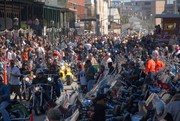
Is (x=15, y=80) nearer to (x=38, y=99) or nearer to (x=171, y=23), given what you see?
(x=38, y=99)

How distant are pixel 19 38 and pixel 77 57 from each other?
4.01 meters

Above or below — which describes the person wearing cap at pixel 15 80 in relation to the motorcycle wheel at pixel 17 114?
above

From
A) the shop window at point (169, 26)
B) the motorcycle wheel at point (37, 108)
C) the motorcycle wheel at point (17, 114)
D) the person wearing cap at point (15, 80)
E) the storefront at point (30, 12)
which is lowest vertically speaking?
the motorcycle wheel at point (37, 108)

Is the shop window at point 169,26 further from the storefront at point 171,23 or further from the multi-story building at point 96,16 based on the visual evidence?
the multi-story building at point 96,16

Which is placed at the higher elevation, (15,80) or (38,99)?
(15,80)

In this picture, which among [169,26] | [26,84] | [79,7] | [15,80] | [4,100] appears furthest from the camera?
[79,7]

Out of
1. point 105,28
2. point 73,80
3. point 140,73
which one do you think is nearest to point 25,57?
point 73,80

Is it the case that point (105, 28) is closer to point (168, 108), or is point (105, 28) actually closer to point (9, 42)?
point (9, 42)

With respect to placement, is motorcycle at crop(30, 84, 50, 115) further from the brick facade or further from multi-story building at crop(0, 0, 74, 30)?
the brick facade

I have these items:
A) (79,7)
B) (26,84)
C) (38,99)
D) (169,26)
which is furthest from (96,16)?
(38,99)

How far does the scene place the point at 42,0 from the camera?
53.2 m

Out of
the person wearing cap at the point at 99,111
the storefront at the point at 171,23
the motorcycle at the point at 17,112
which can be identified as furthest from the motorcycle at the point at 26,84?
the storefront at the point at 171,23

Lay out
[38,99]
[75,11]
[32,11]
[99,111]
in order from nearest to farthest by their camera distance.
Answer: [99,111], [38,99], [32,11], [75,11]

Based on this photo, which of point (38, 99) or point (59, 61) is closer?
point (38, 99)
